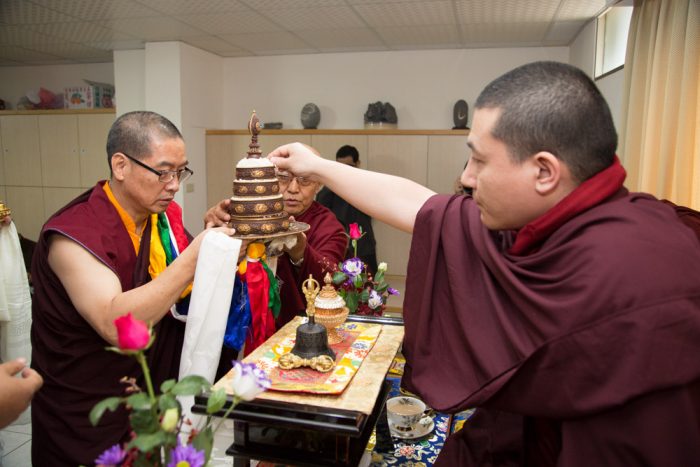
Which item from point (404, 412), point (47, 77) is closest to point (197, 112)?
point (47, 77)

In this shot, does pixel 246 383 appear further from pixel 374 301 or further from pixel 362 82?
pixel 362 82

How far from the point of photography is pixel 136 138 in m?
1.75

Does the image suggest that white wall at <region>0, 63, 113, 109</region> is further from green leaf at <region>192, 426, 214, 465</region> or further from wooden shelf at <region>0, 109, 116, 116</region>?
green leaf at <region>192, 426, 214, 465</region>

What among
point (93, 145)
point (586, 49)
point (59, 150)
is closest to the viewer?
point (586, 49)

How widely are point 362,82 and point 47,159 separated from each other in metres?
3.83

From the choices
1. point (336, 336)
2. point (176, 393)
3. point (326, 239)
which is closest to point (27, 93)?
point (326, 239)

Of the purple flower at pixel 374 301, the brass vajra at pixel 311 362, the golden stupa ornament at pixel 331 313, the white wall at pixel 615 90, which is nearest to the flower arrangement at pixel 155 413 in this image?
the brass vajra at pixel 311 362

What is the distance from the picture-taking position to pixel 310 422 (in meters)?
1.07

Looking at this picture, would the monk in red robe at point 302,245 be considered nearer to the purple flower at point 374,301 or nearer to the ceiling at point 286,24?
the purple flower at point 374,301

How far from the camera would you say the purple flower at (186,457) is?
69 cm

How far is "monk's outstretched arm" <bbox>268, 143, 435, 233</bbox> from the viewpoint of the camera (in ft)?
4.05

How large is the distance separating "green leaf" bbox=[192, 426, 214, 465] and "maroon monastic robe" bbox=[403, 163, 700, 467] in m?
0.45

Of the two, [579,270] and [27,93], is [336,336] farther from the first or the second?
[27,93]

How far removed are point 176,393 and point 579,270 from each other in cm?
65
